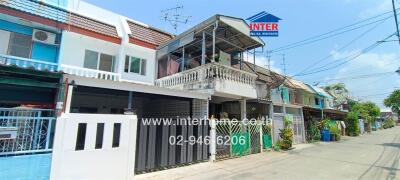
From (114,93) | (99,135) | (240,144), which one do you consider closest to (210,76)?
(240,144)

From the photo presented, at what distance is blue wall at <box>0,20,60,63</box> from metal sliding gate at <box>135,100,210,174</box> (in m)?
6.70

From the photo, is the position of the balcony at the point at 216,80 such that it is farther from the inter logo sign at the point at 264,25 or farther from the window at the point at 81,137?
the window at the point at 81,137

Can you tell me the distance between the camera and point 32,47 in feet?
32.8

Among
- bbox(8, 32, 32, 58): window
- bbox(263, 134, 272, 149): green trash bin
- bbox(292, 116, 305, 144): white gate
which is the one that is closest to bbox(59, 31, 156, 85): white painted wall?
bbox(8, 32, 32, 58): window

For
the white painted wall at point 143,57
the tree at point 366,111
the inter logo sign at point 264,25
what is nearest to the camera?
the inter logo sign at point 264,25

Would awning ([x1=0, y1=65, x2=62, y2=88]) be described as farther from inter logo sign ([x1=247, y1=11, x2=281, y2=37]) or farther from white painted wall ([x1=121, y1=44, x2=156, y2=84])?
inter logo sign ([x1=247, y1=11, x2=281, y2=37])

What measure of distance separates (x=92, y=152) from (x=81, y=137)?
1.57 feet

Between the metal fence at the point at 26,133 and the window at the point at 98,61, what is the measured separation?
20.0 ft

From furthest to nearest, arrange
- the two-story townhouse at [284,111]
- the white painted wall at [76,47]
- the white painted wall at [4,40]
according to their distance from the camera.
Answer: the two-story townhouse at [284,111] → the white painted wall at [76,47] → the white painted wall at [4,40]

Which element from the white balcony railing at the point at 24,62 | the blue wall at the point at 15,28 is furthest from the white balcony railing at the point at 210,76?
the blue wall at the point at 15,28

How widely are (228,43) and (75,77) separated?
830cm

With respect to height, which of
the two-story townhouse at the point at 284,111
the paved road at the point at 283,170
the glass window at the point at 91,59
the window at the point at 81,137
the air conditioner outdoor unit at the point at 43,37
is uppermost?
the air conditioner outdoor unit at the point at 43,37

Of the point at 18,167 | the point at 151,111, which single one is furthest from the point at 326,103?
the point at 18,167

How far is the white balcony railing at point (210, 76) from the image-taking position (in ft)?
32.3
